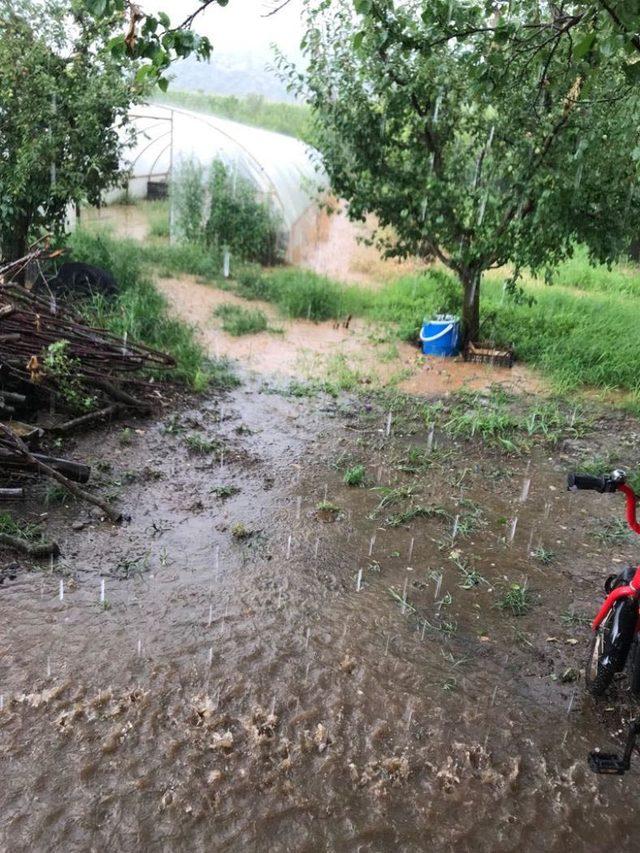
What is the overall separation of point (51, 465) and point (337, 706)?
9.23ft

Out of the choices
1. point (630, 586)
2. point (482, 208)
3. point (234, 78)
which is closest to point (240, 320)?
point (482, 208)

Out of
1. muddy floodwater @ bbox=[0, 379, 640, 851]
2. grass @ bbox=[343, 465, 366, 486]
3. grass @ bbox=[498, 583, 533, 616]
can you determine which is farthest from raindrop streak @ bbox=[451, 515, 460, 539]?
grass @ bbox=[343, 465, 366, 486]

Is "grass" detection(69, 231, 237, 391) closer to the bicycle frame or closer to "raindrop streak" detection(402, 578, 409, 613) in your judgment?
"raindrop streak" detection(402, 578, 409, 613)

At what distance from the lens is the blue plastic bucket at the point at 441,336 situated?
8828mm

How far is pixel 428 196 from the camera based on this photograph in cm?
806

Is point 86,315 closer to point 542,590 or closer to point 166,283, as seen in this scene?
point 166,283

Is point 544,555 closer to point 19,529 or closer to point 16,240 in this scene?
point 19,529

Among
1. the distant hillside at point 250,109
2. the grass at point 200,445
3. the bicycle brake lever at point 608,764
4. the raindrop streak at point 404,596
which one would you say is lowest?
the grass at point 200,445

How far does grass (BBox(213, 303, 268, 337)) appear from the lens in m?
9.22

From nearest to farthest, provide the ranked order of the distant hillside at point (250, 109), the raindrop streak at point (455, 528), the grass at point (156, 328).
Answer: the raindrop streak at point (455, 528) → the grass at point (156, 328) → the distant hillside at point (250, 109)

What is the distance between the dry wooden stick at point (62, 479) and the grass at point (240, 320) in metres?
4.68

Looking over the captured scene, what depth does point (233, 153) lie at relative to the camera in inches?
523

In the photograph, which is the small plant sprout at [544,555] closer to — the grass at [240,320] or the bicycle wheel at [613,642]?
the bicycle wheel at [613,642]

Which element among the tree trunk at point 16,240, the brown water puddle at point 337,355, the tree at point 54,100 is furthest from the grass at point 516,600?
the tree trunk at point 16,240
